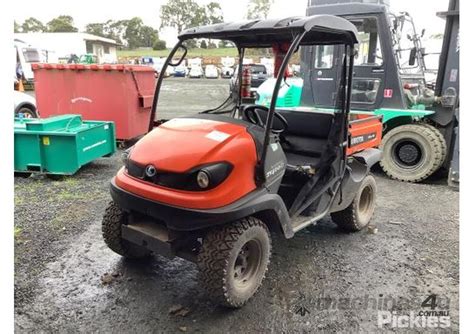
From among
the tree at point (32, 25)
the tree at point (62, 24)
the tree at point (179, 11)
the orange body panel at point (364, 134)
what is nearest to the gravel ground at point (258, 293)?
the orange body panel at point (364, 134)

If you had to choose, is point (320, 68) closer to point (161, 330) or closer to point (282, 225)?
point (282, 225)

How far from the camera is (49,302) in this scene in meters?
2.92

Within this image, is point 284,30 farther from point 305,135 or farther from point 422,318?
point 422,318

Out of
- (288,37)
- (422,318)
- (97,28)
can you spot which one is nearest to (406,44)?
(288,37)

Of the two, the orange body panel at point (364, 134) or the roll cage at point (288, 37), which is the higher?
the roll cage at point (288, 37)

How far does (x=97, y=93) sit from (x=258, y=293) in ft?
19.0

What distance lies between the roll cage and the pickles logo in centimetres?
140

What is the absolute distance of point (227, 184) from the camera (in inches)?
104

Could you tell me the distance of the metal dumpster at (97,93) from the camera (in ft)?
24.2

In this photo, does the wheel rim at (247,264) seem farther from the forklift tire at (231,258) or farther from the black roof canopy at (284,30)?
the black roof canopy at (284,30)

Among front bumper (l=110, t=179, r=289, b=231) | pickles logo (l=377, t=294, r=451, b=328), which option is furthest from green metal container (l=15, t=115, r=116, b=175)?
pickles logo (l=377, t=294, r=451, b=328)

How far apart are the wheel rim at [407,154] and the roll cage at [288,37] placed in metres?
3.07

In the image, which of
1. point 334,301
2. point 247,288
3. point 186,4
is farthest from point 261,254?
point 186,4

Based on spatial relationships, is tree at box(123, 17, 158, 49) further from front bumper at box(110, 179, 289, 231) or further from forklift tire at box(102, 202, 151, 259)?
front bumper at box(110, 179, 289, 231)
